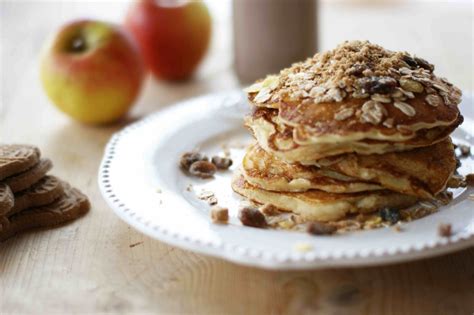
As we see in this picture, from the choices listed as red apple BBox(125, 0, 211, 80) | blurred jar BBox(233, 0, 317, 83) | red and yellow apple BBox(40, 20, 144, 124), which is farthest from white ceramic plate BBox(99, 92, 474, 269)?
red apple BBox(125, 0, 211, 80)

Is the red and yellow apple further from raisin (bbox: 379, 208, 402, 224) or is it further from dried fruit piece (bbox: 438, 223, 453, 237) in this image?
dried fruit piece (bbox: 438, 223, 453, 237)

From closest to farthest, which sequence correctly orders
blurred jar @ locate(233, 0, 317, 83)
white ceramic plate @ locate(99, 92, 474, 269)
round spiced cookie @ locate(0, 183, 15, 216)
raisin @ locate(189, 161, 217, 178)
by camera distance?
white ceramic plate @ locate(99, 92, 474, 269) < round spiced cookie @ locate(0, 183, 15, 216) < raisin @ locate(189, 161, 217, 178) < blurred jar @ locate(233, 0, 317, 83)

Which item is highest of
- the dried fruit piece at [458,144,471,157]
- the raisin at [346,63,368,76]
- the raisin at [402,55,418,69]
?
the raisin at [346,63,368,76]

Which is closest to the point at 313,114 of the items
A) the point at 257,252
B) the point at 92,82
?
the point at 257,252

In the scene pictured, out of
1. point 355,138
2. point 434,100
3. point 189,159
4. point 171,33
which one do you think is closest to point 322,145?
point 355,138

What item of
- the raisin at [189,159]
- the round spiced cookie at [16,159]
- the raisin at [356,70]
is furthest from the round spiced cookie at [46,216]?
the raisin at [356,70]

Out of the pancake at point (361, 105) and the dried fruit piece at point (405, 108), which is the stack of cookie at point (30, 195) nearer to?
the pancake at point (361, 105)
